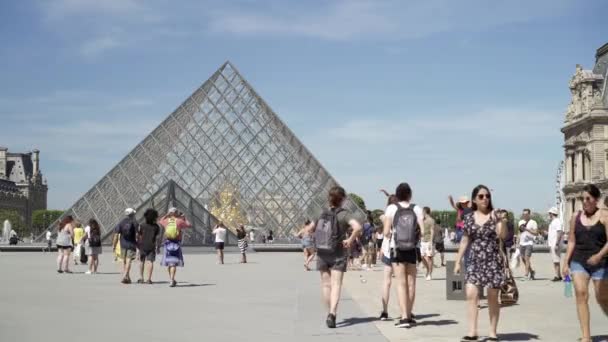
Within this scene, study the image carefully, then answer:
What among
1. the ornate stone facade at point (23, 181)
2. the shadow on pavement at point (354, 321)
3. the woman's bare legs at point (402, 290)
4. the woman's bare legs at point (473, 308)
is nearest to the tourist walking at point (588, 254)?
the woman's bare legs at point (473, 308)

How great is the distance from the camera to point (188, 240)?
1409 inches

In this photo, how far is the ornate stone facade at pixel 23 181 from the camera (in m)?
139

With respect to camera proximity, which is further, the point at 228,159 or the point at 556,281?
the point at 228,159

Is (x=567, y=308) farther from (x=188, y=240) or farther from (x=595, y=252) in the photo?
(x=188, y=240)

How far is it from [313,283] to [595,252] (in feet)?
27.8

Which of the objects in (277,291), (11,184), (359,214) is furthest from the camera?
(11,184)

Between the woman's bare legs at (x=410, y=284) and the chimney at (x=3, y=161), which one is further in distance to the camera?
the chimney at (x=3, y=161)

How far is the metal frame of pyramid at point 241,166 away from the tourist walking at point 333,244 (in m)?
33.5

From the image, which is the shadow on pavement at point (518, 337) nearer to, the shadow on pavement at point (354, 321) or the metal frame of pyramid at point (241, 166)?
the shadow on pavement at point (354, 321)

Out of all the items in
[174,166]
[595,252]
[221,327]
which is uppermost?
[174,166]

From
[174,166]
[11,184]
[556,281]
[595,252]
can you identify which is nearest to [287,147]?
[174,166]

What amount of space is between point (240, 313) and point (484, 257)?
11.4ft

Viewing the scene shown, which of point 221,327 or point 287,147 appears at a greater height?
point 287,147

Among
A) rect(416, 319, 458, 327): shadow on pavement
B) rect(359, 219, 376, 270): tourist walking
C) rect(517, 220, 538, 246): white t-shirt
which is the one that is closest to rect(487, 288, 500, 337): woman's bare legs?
rect(416, 319, 458, 327): shadow on pavement
